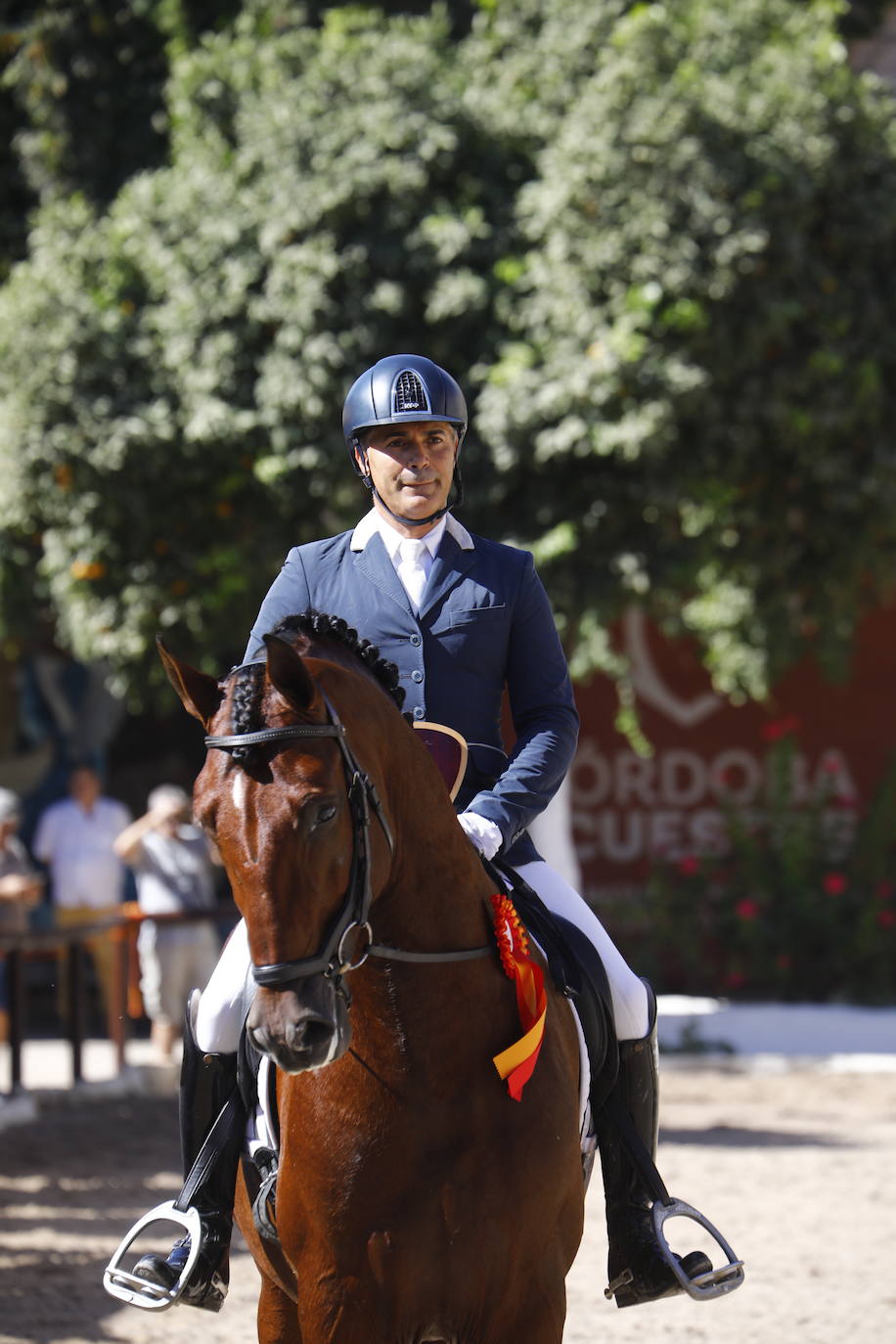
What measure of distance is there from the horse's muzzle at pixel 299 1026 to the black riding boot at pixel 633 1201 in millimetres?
1355

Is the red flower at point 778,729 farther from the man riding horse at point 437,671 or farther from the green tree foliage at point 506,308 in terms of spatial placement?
the man riding horse at point 437,671

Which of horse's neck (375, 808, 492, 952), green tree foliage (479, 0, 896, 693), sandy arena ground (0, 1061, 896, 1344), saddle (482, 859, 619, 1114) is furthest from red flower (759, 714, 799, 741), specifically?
horse's neck (375, 808, 492, 952)

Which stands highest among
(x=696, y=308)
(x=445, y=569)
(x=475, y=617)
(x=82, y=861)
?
(x=696, y=308)

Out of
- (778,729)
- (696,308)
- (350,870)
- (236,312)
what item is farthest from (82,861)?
(350,870)

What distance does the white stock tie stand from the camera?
398 centimetres

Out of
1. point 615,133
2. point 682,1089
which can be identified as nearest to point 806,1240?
point 682,1089

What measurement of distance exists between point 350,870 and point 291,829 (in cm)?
20

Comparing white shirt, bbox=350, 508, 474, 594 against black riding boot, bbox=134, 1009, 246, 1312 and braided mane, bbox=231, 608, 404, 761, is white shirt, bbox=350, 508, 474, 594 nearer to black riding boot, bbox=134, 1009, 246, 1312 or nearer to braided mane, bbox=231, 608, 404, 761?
braided mane, bbox=231, 608, 404, 761

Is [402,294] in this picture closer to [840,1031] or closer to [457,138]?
[457,138]

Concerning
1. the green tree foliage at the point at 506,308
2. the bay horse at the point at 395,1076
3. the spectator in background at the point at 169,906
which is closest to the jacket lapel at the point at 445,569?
the bay horse at the point at 395,1076

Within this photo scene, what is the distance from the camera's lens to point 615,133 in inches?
420

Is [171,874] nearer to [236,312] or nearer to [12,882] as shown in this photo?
[12,882]

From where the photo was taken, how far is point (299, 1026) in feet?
9.61

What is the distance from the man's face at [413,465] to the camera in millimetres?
3992
